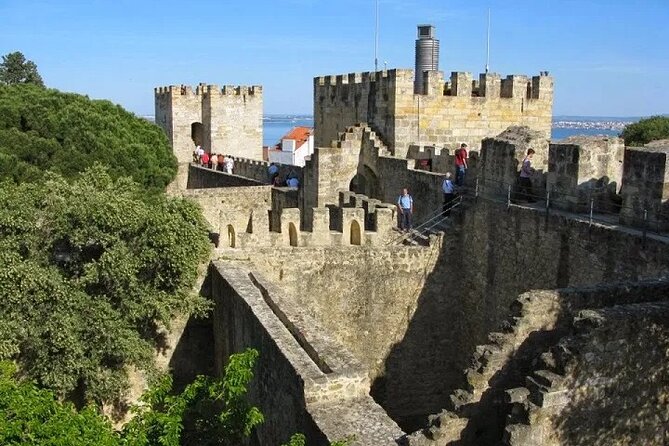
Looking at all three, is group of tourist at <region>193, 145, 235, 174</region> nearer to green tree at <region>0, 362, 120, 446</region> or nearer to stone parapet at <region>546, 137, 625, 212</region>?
stone parapet at <region>546, 137, 625, 212</region>

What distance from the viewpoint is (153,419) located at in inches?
283

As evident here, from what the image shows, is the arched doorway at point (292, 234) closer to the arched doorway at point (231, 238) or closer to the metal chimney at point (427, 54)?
the arched doorway at point (231, 238)

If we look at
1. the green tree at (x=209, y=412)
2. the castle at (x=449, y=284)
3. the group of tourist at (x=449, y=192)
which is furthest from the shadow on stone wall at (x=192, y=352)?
the green tree at (x=209, y=412)

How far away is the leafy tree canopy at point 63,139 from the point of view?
22641mm

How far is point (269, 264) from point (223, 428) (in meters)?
6.17

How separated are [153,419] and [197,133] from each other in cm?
3184

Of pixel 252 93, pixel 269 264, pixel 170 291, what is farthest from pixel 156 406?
pixel 252 93

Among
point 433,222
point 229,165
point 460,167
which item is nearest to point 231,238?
point 433,222

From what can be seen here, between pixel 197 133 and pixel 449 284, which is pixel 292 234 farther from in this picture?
pixel 197 133

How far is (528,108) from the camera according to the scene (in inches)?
785

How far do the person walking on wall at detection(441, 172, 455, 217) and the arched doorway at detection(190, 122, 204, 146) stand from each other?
24.2 metres

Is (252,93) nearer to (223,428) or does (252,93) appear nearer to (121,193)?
(121,193)

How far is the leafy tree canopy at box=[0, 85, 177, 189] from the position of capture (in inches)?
891

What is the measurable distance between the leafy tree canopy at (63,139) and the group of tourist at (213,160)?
3797mm
